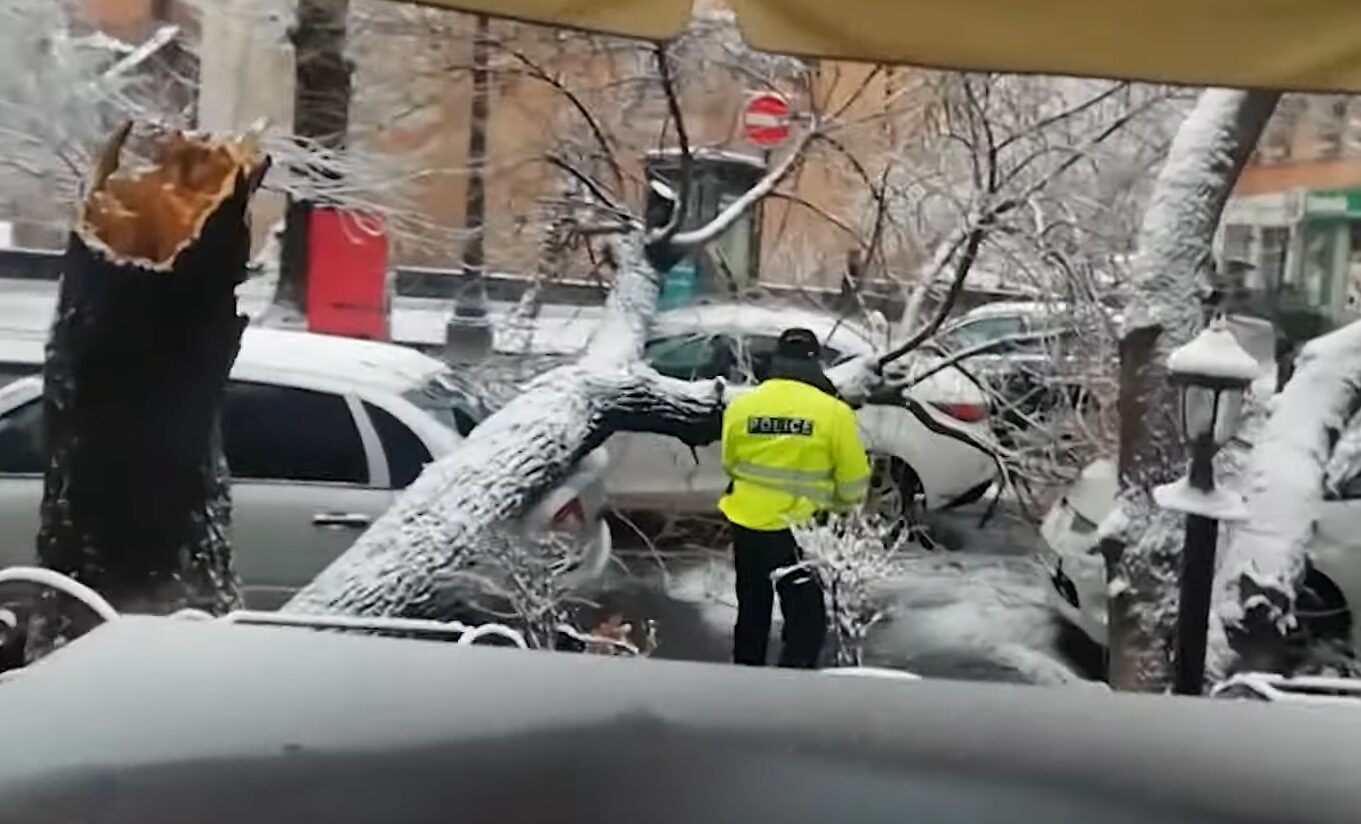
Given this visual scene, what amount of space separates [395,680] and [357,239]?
1635 millimetres

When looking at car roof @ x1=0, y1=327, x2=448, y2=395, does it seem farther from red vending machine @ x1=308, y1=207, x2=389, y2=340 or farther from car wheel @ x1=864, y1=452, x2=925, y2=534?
car wheel @ x1=864, y1=452, x2=925, y2=534

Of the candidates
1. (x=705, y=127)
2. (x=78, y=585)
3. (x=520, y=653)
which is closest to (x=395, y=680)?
(x=520, y=653)

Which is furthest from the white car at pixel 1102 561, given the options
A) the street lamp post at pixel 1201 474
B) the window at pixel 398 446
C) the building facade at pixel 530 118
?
the window at pixel 398 446

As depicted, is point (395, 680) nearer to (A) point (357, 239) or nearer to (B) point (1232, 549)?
(A) point (357, 239)

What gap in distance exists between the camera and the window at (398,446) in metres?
4.31

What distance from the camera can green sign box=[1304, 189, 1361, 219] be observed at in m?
4.12

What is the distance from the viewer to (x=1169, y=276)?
423 centimetres

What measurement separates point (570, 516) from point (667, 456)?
30 cm

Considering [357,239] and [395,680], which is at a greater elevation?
[357,239]

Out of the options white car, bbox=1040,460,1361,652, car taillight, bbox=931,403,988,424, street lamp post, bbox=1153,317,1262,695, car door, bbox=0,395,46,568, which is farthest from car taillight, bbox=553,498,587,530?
street lamp post, bbox=1153,317,1262,695

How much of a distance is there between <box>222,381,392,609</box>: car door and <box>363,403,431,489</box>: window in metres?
0.03

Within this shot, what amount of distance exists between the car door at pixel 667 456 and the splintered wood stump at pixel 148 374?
40.5 inches

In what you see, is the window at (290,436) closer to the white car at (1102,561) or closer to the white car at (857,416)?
the white car at (857,416)

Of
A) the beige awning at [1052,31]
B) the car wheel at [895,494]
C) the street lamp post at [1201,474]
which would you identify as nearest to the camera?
the beige awning at [1052,31]
